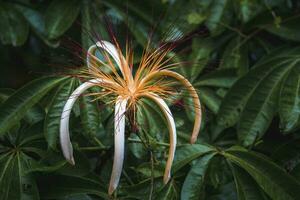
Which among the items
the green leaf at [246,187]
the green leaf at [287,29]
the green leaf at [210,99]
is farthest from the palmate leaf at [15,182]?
the green leaf at [287,29]

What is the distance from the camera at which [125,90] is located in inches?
58.7

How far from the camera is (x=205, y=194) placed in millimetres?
1748

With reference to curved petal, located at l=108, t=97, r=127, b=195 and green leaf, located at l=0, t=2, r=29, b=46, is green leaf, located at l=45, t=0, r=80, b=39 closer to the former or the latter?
green leaf, located at l=0, t=2, r=29, b=46

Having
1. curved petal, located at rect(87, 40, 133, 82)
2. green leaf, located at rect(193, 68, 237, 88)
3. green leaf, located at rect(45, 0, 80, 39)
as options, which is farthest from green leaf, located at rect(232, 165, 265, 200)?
green leaf, located at rect(45, 0, 80, 39)

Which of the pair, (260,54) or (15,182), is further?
(260,54)

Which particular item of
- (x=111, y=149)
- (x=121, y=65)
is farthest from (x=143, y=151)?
(x=121, y=65)

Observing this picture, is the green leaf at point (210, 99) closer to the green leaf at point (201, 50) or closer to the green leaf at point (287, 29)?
the green leaf at point (201, 50)

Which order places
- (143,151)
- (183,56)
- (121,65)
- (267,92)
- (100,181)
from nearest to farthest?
1. (121,65)
2. (100,181)
3. (143,151)
4. (267,92)
5. (183,56)

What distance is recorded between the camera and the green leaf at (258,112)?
191 cm

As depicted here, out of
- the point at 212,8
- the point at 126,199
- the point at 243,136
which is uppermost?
the point at 212,8

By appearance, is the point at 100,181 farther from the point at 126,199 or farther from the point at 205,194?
the point at 205,194

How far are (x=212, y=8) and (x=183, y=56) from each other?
203mm

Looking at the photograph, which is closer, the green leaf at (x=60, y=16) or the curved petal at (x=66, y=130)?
the curved petal at (x=66, y=130)

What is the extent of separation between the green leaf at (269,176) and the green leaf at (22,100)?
503 millimetres
